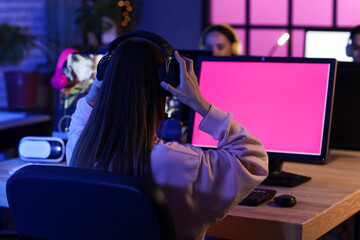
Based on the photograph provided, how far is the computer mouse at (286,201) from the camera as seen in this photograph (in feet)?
5.07

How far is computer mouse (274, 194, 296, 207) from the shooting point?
5.07ft

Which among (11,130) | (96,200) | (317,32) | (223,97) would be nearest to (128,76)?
(96,200)

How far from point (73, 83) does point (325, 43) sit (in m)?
2.27

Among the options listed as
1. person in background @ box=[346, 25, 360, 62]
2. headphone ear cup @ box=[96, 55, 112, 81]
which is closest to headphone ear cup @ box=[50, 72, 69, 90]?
headphone ear cup @ box=[96, 55, 112, 81]

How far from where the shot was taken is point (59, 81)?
2246mm

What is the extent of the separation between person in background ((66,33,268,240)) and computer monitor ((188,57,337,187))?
58 cm

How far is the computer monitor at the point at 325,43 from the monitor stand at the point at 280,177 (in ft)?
7.17

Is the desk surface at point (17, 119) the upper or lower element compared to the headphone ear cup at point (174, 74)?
lower

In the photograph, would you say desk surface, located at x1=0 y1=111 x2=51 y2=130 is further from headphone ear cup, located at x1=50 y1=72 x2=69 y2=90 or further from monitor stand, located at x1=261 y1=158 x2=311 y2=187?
monitor stand, located at x1=261 y1=158 x2=311 y2=187

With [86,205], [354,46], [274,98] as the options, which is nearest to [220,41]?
[354,46]

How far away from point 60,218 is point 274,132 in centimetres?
97

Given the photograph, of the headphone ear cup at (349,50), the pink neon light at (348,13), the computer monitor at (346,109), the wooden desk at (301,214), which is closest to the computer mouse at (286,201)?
the wooden desk at (301,214)

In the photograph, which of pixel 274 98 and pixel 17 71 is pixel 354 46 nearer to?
pixel 274 98

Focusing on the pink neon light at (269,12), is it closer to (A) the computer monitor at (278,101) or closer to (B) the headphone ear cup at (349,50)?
(B) the headphone ear cup at (349,50)
